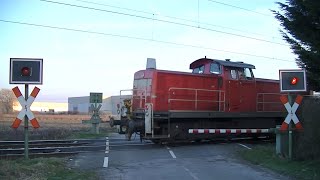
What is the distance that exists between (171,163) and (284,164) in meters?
3.63

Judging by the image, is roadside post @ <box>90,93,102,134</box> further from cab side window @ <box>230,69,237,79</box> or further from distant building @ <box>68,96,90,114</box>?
distant building @ <box>68,96,90,114</box>

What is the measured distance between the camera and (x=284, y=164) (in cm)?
1410

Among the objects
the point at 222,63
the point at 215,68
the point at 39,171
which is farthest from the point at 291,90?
the point at 39,171

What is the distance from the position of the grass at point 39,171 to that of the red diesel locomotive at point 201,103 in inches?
266

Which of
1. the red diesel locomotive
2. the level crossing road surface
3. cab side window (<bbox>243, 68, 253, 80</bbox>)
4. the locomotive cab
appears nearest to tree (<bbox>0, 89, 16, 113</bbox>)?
the locomotive cab

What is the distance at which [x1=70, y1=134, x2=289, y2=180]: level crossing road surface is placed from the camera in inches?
478

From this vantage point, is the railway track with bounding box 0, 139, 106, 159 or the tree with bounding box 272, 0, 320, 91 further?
the railway track with bounding box 0, 139, 106, 159

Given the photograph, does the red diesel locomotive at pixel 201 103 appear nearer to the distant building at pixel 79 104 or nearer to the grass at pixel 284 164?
the grass at pixel 284 164

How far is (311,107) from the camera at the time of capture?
47.1 ft

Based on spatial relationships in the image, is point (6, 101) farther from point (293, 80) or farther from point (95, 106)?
point (293, 80)

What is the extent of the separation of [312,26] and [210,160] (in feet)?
18.4

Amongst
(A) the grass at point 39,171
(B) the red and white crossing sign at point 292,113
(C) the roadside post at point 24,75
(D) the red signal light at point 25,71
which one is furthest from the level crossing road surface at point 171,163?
(D) the red signal light at point 25,71

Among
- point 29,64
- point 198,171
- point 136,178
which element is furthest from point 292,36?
point 29,64

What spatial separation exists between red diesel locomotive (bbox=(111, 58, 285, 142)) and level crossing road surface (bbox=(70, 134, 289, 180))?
1.16 m
